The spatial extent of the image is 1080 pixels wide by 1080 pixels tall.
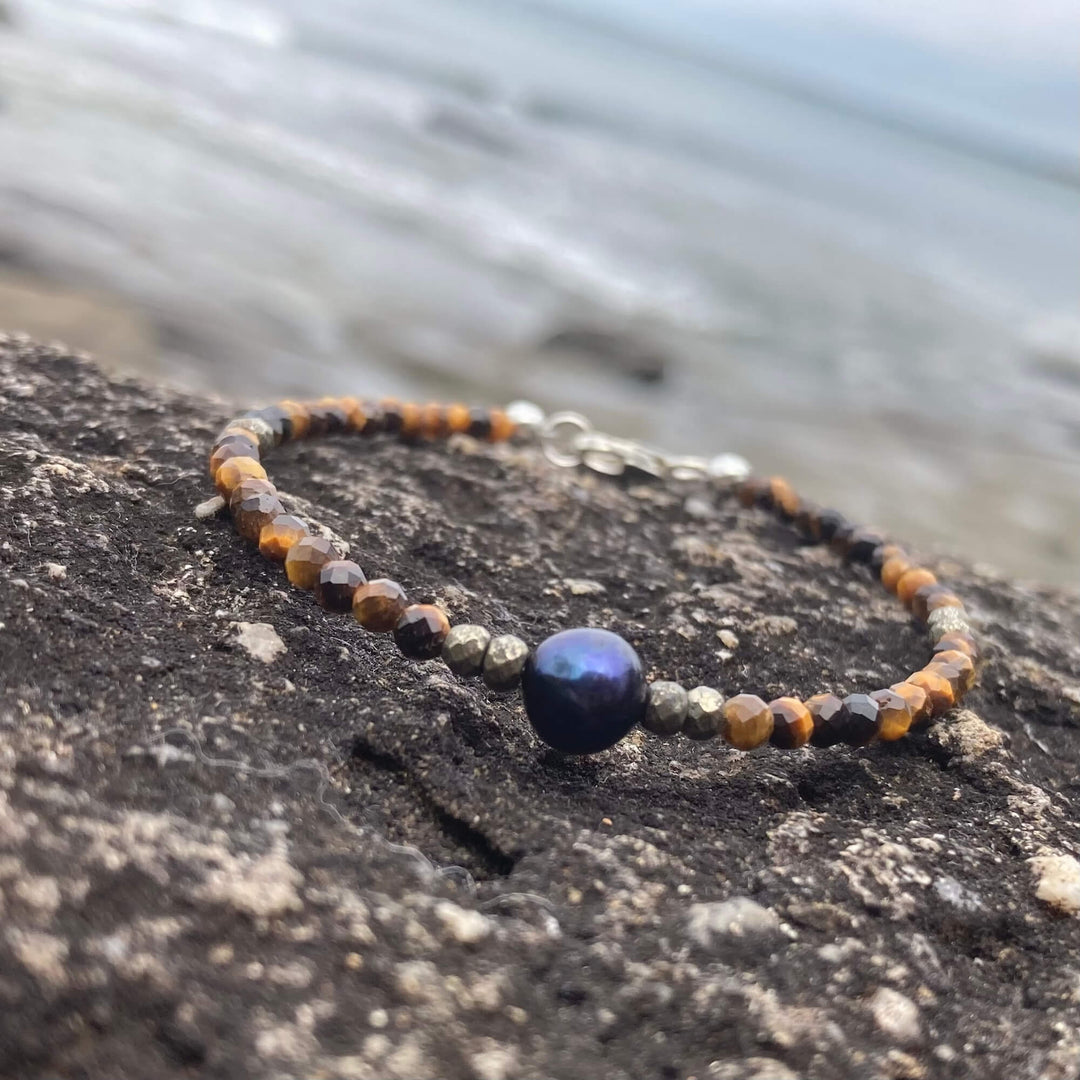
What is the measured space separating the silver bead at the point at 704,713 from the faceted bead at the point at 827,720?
20cm

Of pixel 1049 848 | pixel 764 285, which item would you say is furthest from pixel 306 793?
pixel 764 285

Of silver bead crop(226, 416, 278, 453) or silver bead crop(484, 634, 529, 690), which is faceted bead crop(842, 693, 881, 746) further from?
silver bead crop(226, 416, 278, 453)

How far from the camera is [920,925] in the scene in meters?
1.64

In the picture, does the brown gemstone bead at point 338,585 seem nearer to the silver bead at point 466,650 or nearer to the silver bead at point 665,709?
the silver bead at point 466,650

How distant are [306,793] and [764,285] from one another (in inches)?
426

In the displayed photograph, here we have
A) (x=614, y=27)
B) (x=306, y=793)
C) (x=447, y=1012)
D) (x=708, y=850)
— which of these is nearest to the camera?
(x=447, y=1012)

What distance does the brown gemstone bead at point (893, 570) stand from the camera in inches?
110

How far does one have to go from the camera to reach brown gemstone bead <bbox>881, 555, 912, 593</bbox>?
2805 mm

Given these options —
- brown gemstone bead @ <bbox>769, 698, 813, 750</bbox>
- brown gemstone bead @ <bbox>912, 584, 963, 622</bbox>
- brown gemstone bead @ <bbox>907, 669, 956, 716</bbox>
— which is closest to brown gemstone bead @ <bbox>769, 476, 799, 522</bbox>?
brown gemstone bead @ <bbox>912, 584, 963, 622</bbox>

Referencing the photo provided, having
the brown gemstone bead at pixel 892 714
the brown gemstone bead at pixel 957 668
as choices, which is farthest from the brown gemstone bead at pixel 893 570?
the brown gemstone bead at pixel 892 714

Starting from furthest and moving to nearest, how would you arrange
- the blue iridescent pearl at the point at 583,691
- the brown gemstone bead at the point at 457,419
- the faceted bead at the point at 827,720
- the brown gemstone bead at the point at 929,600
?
the brown gemstone bead at the point at 457,419
the brown gemstone bead at the point at 929,600
the faceted bead at the point at 827,720
the blue iridescent pearl at the point at 583,691

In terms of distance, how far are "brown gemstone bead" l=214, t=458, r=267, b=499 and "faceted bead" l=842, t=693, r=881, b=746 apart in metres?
1.38

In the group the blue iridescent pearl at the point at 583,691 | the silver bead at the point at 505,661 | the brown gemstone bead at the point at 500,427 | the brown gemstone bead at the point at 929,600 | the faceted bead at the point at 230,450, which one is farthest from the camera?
the brown gemstone bead at the point at 500,427

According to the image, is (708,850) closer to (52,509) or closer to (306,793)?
(306,793)
